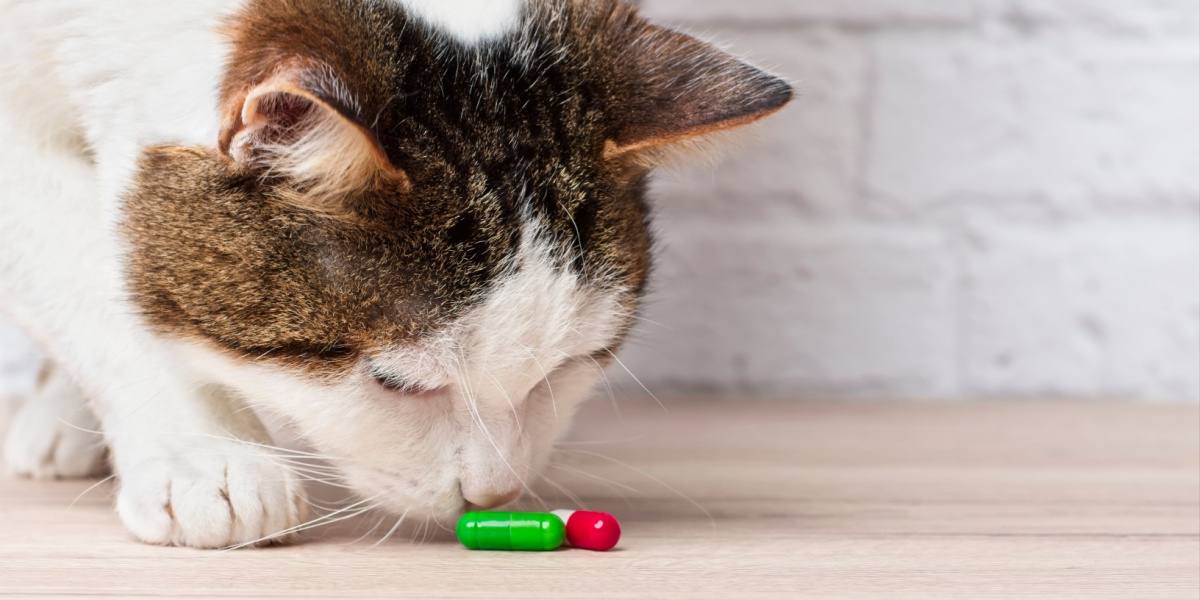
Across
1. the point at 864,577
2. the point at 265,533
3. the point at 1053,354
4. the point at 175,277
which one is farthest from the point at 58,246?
the point at 1053,354

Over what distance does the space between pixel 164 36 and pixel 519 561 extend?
1.45 ft

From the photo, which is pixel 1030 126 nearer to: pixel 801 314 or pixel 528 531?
pixel 801 314

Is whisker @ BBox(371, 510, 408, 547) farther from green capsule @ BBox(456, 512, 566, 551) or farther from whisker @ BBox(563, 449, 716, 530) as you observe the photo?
whisker @ BBox(563, 449, 716, 530)

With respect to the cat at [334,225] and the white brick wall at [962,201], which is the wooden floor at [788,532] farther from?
the white brick wall at [962,201]

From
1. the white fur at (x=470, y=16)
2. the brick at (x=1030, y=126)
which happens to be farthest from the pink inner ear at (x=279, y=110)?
the brick at (x=1030, y=126)

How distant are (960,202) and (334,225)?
3.45 ft

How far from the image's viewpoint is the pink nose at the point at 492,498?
2.77 feet

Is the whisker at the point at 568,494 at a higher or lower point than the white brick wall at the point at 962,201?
lower

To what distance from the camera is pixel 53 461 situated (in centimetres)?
113

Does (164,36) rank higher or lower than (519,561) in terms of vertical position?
higher

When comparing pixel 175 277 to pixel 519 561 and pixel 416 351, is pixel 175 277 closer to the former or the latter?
pixel 416 351

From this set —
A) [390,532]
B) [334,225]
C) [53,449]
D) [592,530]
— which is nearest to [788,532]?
[592,530]

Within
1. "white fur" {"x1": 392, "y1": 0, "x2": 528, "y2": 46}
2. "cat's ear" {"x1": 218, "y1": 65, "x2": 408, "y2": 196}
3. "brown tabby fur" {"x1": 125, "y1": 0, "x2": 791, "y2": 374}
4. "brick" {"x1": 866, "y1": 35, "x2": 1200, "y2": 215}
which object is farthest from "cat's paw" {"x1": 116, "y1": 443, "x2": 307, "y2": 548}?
"brick" {"x1": 866, "y1": 35, "x2": 1200, "y2": 215}

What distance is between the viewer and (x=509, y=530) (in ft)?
2.74
